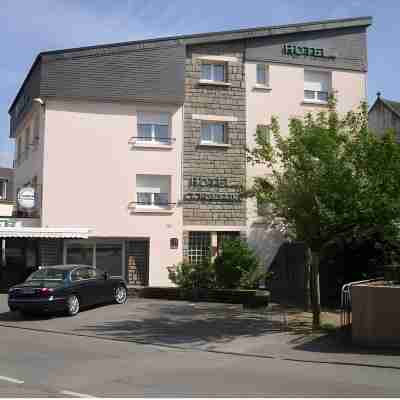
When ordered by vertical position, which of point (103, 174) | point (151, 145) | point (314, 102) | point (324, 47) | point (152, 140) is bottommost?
point (103, 174)

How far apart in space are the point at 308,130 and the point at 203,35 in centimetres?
1352

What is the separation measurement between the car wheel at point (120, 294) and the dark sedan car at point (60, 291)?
560mm

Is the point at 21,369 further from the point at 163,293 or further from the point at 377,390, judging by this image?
the point at 163,293

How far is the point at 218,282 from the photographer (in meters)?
22.6

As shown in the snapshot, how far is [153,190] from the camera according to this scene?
26.3 m

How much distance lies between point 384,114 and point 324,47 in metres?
11.2

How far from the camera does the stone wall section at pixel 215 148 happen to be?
26.5 m

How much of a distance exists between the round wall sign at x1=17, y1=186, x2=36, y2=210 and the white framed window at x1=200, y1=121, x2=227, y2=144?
777cm

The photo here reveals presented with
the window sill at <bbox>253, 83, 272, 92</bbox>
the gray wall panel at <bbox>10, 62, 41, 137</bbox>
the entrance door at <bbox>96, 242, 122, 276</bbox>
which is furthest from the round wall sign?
the window sill at <bbox>253, 83, 272, 92</bbox>

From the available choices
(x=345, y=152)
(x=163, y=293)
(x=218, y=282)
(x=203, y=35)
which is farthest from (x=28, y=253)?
(x=345, y=152)

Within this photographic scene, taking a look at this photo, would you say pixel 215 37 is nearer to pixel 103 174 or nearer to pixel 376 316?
pixel 103 174

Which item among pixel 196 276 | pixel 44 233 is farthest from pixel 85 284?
pixel 44 233

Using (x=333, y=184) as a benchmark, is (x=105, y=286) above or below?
below

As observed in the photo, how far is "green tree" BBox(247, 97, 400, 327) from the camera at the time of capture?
13812 mm
